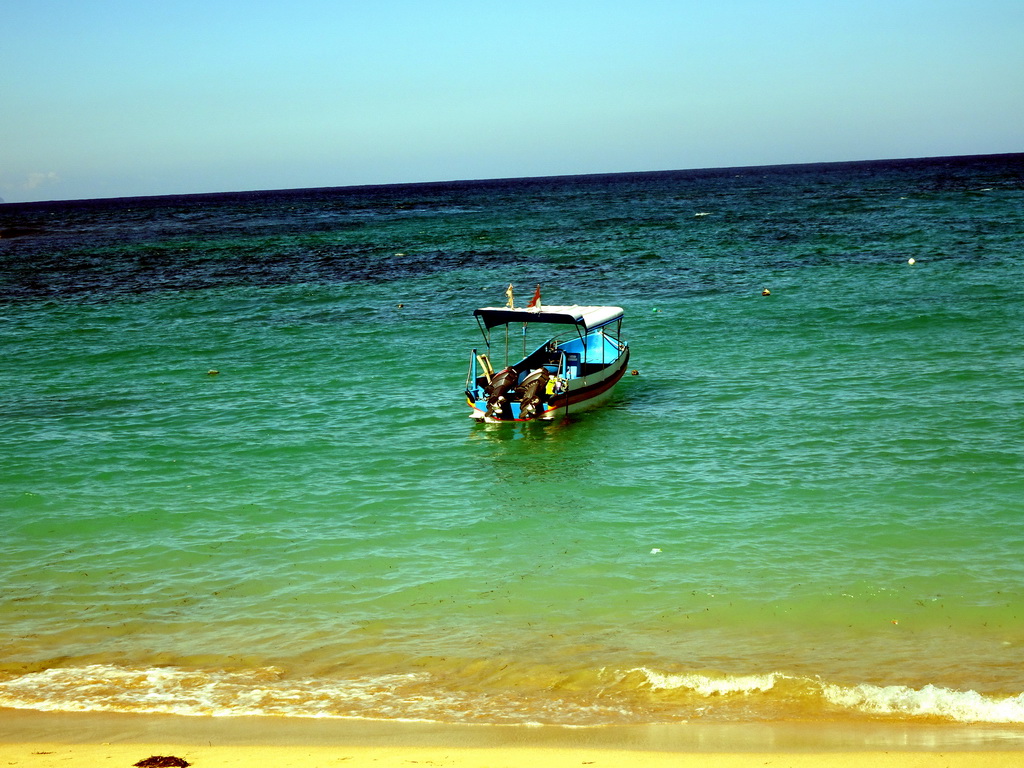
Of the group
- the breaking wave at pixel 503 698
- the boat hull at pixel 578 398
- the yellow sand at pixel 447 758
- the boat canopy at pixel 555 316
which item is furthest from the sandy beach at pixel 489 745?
the boat canopy at pixel 555 316

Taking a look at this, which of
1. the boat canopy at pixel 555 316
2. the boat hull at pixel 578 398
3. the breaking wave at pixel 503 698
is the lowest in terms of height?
the breaking wave at pixel 503 698

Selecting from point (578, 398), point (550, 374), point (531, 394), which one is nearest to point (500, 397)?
point (531, 394)

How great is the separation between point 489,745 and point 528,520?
7051 millimetres

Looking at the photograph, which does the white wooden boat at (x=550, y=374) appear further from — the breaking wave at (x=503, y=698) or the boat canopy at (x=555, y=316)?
the breaking wave at (x=503, y=698)

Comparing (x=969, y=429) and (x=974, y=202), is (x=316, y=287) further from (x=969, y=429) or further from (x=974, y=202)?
(x=974, y=202)

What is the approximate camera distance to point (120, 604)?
1304cm

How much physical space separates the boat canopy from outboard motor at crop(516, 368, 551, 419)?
63.5 inches

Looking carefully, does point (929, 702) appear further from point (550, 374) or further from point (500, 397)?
point (550, 374)

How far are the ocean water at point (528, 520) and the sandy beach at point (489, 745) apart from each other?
1.16 ft

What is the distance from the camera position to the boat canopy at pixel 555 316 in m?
23.0

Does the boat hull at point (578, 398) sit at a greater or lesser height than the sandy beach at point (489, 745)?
greater

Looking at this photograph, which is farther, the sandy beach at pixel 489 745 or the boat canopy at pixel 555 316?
the boat canopy at pixel 555 316

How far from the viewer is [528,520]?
15.9 m

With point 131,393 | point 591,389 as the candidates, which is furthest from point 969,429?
point 131,393
